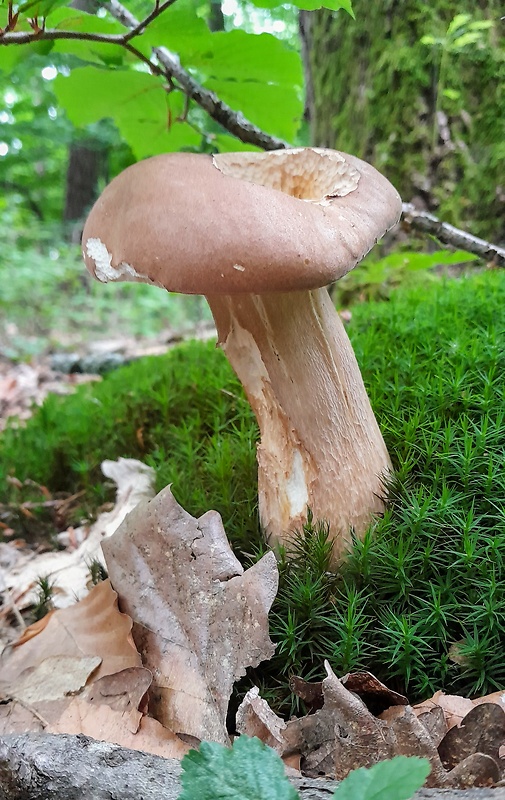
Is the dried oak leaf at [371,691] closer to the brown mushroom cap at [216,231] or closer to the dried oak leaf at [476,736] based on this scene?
the dried oak leaf at [476,736]

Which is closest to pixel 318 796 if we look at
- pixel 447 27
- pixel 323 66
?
pixel 447 27

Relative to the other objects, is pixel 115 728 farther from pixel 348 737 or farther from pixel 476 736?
pixel 476 736

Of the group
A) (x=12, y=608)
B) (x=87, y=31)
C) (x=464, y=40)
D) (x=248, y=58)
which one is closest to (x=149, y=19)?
(x=87, y=31)

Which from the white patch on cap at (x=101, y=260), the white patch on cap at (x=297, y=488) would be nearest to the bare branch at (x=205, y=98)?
the white patch on cap at (x=101, y=260)

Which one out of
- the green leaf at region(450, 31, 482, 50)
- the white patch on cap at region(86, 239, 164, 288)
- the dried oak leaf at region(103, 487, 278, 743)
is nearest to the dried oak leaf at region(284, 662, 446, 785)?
the dried oak leaf at region(103, 487, 278, 743)

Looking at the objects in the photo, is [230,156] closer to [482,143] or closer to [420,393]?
[420,393]
